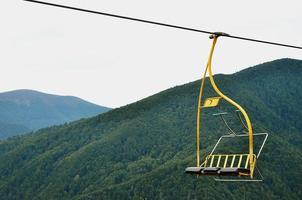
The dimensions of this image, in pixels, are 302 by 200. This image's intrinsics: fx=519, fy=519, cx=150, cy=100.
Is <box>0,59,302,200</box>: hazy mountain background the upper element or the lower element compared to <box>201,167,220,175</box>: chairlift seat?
lower

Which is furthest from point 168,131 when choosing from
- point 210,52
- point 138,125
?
point 210,52

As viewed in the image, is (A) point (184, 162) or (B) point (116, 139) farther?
(B) point (116, 139)

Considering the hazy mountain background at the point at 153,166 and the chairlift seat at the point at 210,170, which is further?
the hazy mountain background at the point at 153,166

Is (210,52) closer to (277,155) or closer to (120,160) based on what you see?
(277,155)

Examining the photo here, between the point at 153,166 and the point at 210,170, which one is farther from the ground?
the point at 210,170

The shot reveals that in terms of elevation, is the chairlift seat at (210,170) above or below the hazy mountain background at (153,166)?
above

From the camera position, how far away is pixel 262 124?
611ft

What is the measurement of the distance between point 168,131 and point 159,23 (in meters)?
175

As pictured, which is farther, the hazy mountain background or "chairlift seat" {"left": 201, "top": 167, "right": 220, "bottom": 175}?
the hazy mountain background

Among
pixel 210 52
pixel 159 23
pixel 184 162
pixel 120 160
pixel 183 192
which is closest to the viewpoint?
pixel 159 23

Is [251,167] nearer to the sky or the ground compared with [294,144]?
nearer to the sky

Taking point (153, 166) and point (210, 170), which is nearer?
point (210, 170)

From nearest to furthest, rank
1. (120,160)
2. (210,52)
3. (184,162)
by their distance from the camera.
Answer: (210,52) < (184,162) < (120,160)

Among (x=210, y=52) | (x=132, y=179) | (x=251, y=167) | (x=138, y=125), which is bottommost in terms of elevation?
(x=132, y=179)
